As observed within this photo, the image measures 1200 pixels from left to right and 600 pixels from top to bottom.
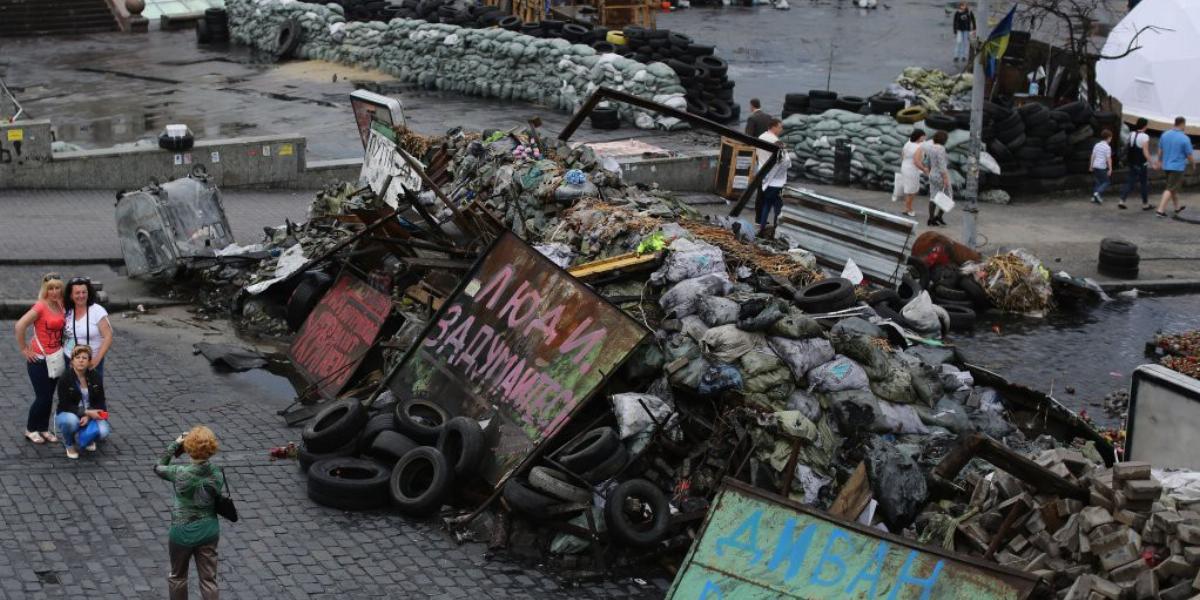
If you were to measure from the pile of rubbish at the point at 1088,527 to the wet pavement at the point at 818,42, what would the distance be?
21297 millimetres

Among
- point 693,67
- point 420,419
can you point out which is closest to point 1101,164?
point 693,67

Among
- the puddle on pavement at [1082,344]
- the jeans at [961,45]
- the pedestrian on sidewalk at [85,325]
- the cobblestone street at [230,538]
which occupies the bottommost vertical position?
the cobblestone street at [230,538]

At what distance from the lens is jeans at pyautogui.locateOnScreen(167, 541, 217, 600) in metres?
8.06

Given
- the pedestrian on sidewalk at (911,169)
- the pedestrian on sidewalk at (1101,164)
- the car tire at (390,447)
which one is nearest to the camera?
the car tire at (390,447)

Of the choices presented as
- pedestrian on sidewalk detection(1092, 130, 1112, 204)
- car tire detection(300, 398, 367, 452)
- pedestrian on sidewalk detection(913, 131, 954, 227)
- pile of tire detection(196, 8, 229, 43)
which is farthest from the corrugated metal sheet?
pile of tire detection(196, 8, 229, 43)

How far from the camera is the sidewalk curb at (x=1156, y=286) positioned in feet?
58.3

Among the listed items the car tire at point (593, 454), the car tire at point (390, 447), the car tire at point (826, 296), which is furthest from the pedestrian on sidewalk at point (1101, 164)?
the car tire at point (390, 447)

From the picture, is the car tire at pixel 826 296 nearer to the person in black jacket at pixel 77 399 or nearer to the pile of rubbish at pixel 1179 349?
the pile of rubbish at pixel 1179 349

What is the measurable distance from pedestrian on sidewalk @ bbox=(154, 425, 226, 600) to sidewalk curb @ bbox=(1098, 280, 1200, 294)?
1305cm

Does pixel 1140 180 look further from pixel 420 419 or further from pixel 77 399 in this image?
pixel 77 399

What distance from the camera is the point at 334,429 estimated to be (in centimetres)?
1052

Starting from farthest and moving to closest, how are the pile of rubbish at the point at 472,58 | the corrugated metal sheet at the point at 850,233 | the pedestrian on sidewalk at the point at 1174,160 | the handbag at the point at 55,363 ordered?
the pile of rubbish at the point at 472,58 < the pedestrian on sidewalk at the point at 1174,160 < the corrugated metal sheet at the point at 850,233 < the handbag at the point at 55,363

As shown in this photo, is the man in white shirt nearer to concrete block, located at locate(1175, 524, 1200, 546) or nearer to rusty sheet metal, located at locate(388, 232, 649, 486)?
rusty sheet metal, located at locate(388, 232, 649, 486)

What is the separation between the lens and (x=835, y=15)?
45250 mm
